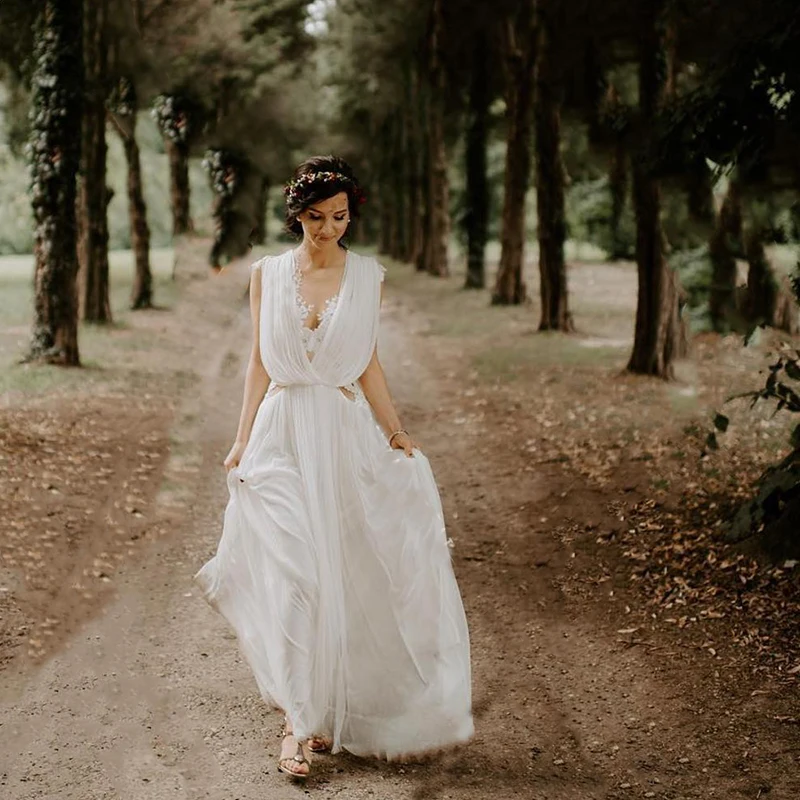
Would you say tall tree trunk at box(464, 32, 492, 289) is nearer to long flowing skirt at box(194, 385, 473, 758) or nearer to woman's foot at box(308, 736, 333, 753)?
long flowing skirt at box(194, 385, 473, 758)

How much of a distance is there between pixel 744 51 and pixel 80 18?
10.0 m

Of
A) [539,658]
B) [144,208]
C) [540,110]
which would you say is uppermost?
[540,110]

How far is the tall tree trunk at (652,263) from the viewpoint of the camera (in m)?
13.4

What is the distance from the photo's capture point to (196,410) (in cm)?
1228

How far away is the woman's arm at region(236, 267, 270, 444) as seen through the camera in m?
4.78

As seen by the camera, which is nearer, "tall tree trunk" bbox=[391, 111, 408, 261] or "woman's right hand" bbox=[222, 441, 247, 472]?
"woman's right hand" bbox=[222, 441, 247, 472]

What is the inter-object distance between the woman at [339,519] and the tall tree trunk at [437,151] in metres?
23.0

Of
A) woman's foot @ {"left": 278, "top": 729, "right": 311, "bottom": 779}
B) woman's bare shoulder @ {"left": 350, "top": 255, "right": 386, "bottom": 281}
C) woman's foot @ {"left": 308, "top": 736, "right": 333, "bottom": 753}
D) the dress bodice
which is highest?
woman's bare shoulder @ {"left": 350, "top": 255, "right": 386, "bottom": 281}

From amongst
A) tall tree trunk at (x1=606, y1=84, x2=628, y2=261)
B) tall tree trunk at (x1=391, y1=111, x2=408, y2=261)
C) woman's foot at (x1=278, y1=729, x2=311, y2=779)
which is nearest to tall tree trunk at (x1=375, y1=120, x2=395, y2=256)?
tall tree trunk at (x1=391, y1=111, x2=408, y2=261)

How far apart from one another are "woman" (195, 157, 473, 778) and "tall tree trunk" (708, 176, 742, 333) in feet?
6.04

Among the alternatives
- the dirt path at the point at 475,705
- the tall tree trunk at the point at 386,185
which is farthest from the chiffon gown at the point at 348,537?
the tall tree trunk at the point at 386,185

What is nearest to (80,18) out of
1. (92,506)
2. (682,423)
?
(92,506)

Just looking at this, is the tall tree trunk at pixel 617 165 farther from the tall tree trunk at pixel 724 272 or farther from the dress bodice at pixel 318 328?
the dress bodice at pixel 318 328

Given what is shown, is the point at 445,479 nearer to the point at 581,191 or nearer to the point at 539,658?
the point at 539,658
